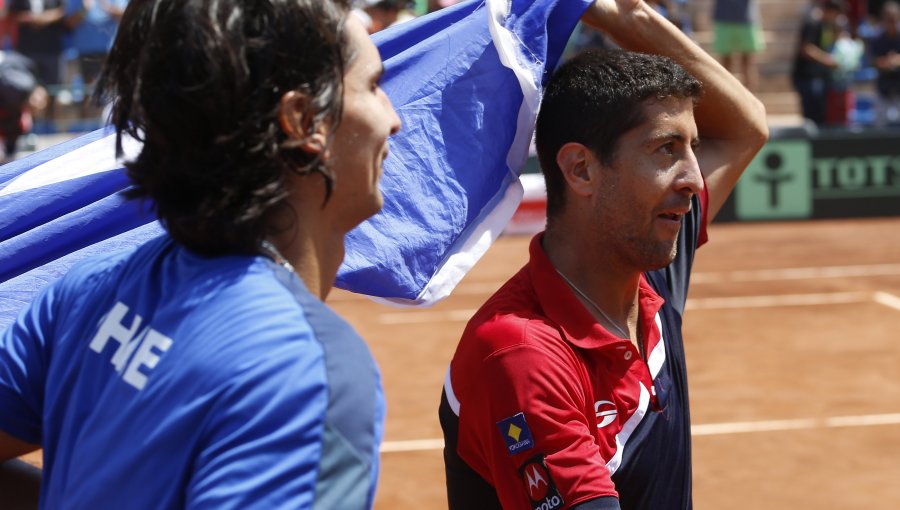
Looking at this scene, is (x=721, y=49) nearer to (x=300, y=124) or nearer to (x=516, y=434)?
(x=516, y=434)

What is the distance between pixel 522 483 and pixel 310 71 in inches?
43.1

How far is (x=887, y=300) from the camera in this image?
10.9m

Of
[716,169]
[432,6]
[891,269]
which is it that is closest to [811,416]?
[432,6]

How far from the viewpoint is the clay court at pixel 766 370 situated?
21.0 ft

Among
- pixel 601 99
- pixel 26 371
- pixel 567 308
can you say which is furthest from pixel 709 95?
pixel 26 371

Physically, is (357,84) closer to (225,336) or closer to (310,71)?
(310,71)

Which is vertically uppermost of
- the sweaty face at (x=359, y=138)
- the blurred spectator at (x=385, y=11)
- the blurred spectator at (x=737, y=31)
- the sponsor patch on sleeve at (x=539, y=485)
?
the sweaty face at (x=359, y=138)

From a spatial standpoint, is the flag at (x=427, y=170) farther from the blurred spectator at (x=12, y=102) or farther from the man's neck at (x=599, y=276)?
the blurred spectator at (x=12, y=102)

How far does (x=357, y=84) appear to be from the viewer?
6.06 feet

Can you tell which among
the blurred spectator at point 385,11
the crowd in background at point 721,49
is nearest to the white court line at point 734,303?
the blurred spectator at point 385,11

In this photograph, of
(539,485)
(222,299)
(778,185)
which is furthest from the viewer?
(778,185)

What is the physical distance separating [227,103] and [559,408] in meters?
1.09

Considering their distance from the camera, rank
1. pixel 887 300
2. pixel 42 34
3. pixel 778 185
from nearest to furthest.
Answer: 1. pixel 887 300
2. pixel 778 185
3. pixel 42 34

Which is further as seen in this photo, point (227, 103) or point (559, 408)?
point (559, 408)
